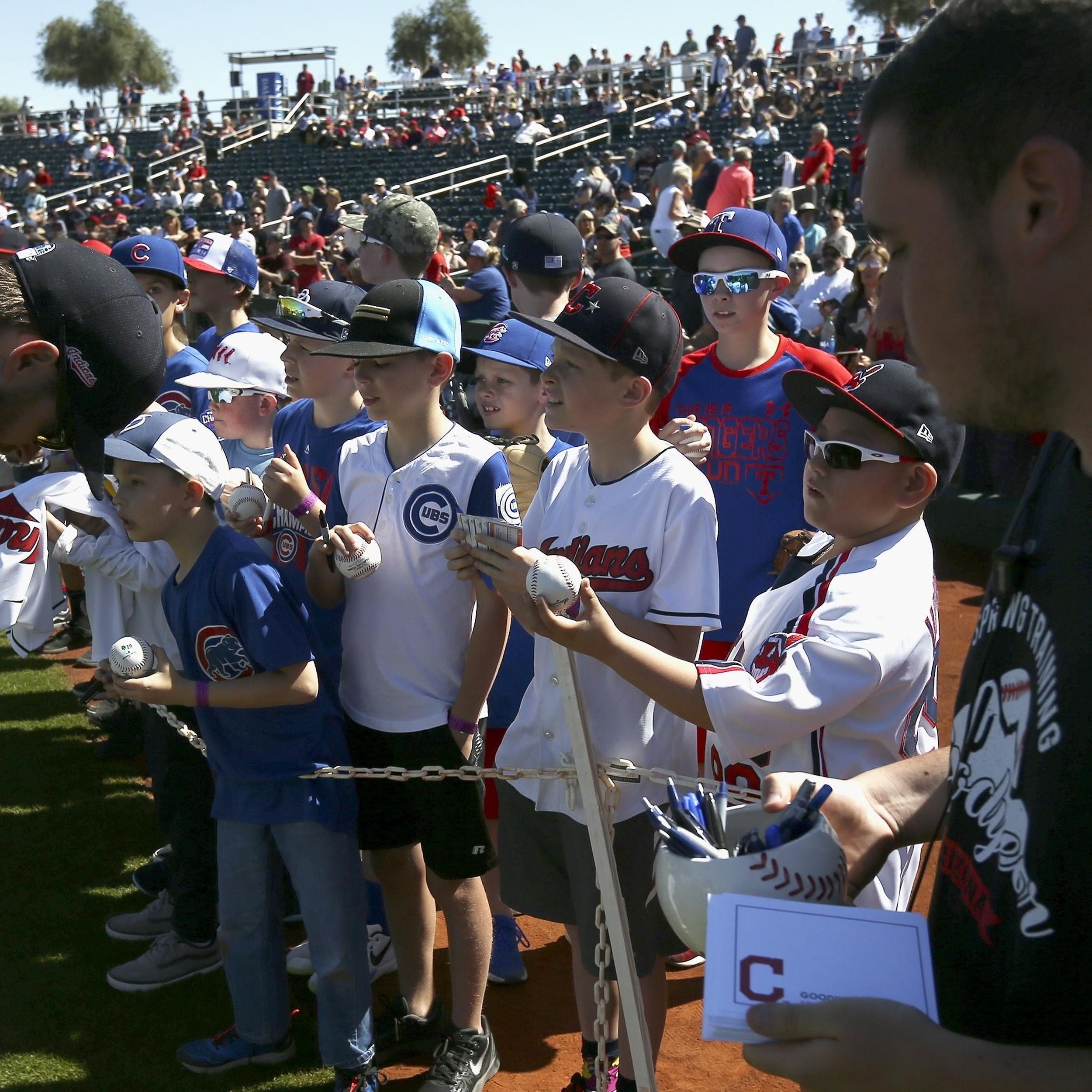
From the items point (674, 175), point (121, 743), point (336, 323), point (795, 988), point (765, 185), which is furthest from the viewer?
point (765, 185)

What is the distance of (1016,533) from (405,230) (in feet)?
14.4

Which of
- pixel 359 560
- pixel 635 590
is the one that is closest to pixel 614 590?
pixel 635 590

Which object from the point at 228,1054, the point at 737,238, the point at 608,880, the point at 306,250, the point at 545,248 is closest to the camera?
the point at 608,880

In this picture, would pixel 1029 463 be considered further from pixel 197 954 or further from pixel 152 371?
pixel 152 371

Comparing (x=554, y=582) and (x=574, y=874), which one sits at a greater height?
(x=554, y=582)

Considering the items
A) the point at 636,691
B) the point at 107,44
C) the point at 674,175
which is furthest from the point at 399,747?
the point at 107,44

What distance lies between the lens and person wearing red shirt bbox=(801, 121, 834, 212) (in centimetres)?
1667

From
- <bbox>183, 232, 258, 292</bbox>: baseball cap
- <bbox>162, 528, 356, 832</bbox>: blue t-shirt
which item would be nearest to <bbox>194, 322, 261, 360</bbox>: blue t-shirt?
<bbox>183, 232, 258, 292</bbox>: baseball cap

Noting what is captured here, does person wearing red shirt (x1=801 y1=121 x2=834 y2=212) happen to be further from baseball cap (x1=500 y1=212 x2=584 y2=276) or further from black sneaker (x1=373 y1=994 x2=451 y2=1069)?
black sneaker (x1=373 y1=994 x2=451 y2=1069)

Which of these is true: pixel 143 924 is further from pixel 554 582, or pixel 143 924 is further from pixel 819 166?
pixel 819 166

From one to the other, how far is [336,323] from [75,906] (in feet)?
8.09

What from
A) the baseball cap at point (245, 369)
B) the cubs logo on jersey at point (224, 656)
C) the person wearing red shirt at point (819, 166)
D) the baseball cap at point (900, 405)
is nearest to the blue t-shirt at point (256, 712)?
the cubs logo on jersey at point (224, 656)

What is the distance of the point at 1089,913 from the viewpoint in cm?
99

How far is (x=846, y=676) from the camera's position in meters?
2.21
